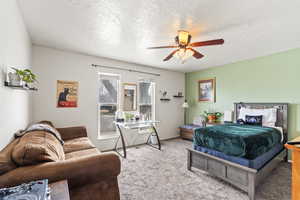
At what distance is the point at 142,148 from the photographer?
4051 mm

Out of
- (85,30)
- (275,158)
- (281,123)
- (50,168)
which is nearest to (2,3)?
(85,30)

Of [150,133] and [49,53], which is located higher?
[49,53]

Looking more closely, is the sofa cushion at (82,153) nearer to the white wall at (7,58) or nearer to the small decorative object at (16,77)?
the white wall at (7,58)

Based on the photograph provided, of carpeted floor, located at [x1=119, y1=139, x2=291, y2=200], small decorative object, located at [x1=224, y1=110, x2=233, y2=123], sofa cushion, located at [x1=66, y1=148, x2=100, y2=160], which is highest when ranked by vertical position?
small decorative object, located at [x1=224, y1=110, x2=233, y2=123]

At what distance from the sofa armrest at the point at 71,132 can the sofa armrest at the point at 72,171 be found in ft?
6.20

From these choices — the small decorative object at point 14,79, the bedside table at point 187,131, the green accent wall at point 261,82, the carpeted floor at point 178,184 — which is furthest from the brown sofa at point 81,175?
the green accent wall at point 261,82

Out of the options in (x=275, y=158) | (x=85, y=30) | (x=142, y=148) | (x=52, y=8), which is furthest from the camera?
(x=142, y=148)

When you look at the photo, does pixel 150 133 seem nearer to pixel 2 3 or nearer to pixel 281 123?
pixel 281 123

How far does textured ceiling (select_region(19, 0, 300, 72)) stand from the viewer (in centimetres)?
172

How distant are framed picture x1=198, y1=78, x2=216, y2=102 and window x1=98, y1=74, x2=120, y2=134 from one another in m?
2.94

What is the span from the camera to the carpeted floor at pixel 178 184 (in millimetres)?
2004

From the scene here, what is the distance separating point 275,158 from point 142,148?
297 cm

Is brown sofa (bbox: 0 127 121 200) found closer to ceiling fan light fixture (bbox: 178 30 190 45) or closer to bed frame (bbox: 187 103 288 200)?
bed frame (bbox: 187 103 288 200)

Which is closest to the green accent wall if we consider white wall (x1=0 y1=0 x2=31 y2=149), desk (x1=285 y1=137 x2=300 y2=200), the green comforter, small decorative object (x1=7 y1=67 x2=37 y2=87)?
the green comforter
